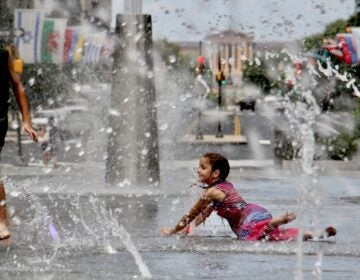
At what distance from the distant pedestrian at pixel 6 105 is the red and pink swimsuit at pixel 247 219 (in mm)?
1633

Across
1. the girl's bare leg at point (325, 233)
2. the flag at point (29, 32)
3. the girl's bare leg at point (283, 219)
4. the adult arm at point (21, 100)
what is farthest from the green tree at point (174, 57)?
the adult arm at point (21, 100)

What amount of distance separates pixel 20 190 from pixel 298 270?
1091cm

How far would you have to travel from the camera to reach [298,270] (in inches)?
277

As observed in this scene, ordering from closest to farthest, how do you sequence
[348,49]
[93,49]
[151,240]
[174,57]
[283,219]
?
[283,219] < [151,240] < [174,57] < [348,49] < [93,49]

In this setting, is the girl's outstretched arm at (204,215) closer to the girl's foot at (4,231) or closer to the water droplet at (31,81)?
the girl's foot at (4,231)

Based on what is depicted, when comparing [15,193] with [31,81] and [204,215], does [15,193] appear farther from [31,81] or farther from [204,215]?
[31,81]

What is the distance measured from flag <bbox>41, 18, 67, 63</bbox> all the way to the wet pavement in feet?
107

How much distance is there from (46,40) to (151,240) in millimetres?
42276

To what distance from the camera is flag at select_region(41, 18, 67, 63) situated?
167 feet

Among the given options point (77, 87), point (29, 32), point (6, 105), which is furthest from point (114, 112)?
point (77, 87)

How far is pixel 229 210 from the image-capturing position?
9781 mm

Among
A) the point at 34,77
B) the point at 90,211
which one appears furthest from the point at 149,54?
the point at 34,77

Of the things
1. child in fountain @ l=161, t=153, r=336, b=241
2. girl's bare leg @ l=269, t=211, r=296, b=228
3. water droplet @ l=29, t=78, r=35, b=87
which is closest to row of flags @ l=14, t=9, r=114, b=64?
water droplet @ l=29, t=78, r=35, b=87

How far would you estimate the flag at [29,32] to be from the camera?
46781 mm
